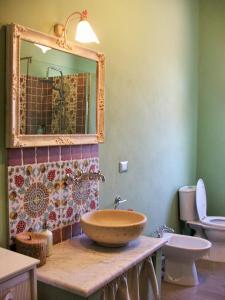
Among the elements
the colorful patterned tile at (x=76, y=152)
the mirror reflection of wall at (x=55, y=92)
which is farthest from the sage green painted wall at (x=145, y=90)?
the colorful patterned tile at (x=76, y=152)

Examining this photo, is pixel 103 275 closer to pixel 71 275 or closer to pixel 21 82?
pixel 71 275

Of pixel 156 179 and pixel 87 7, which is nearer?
pixel 87 7

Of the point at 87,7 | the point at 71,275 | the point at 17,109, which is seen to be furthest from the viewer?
the point at 87,7

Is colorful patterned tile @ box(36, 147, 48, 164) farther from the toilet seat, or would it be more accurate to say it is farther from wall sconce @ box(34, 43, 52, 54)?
the toilet seat

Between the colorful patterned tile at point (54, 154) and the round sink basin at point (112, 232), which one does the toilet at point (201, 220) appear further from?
the colorful patterned tile at point (54, 154)

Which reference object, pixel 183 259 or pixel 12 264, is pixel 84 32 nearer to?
pixel 12 264

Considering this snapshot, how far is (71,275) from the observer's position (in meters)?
1.68

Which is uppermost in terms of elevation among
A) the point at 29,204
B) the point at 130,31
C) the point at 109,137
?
the point at 130,31

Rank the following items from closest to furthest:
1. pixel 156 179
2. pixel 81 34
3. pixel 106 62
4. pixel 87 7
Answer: pixel 81 34
pixel 87 7
pixel 106 62
pixel 156 179

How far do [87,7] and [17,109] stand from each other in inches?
38.6

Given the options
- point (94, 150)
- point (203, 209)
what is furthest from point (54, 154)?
point (203, 209)

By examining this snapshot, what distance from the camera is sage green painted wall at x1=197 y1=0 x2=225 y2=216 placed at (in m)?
4.05

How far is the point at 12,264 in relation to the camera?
58.9 inches

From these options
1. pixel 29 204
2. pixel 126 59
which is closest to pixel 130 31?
pixel 126 59
